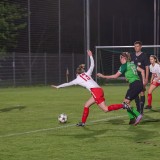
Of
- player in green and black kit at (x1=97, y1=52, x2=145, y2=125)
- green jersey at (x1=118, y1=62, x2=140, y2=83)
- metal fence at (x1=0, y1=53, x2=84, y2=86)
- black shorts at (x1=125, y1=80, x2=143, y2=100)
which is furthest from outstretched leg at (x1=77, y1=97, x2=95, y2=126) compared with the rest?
metal fence at (x1=0, y1=53, x2=84, y2=86)

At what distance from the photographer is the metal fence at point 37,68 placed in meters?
37.5

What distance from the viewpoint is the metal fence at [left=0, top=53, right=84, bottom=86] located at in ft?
123

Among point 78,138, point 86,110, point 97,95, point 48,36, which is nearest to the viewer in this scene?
point 78,138

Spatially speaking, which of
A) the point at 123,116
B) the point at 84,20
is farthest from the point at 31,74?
the point at 123,116

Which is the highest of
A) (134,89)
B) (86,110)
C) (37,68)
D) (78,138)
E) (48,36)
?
(48,36)

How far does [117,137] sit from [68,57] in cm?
3209

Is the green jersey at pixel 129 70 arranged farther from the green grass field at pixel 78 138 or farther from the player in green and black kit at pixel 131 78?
the green grass field at pixel 78 138

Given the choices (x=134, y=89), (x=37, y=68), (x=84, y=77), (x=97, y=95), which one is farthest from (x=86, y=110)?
(x=37, y=68)

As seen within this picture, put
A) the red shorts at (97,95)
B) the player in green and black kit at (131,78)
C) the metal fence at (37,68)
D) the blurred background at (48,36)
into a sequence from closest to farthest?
the red shorts at (97,95) < the player in green and black kit at (131,78) < the metal fence at (37,68) < the blurred background at (48,36)

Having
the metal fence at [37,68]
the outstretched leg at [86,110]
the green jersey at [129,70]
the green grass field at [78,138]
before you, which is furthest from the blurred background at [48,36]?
the green jersey at [129,70]

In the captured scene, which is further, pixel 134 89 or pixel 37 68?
pixel 37 68

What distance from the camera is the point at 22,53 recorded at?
38.8 m

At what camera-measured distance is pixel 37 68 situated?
3950cm

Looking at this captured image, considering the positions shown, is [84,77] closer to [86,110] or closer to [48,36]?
[86,110]
